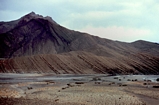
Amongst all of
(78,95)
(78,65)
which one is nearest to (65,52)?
(78,65)

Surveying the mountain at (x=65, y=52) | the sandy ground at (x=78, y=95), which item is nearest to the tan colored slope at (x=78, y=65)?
the mountain at (x=65, y=52)

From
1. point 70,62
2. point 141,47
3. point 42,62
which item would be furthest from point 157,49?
point 42,62

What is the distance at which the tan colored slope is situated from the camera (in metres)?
76.9

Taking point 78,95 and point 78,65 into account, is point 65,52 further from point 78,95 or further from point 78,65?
point 78,95

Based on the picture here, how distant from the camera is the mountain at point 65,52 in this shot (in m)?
80.4

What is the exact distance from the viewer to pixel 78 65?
83562 millimetres

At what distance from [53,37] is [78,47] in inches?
811

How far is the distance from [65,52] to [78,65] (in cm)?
3115

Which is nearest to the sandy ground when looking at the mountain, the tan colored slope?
the tan colored slope

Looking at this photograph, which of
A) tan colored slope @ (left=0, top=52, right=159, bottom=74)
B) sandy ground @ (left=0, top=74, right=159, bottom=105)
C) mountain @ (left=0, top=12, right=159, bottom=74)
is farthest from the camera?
mountain @ (left=0, top=12, right=159, bottom=74)

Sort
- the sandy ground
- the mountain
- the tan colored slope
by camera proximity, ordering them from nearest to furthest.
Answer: the sandy ground
the tan colored slope
the mountain

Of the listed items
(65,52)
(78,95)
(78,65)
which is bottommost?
(78,95)

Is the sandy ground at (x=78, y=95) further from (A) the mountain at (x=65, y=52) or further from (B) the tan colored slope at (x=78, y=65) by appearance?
(A) the mountain at (x=65, y=52)

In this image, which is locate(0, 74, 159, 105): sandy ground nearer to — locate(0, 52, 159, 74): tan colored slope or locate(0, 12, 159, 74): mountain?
locate(0, 52, 159, 74): tan colored slope
